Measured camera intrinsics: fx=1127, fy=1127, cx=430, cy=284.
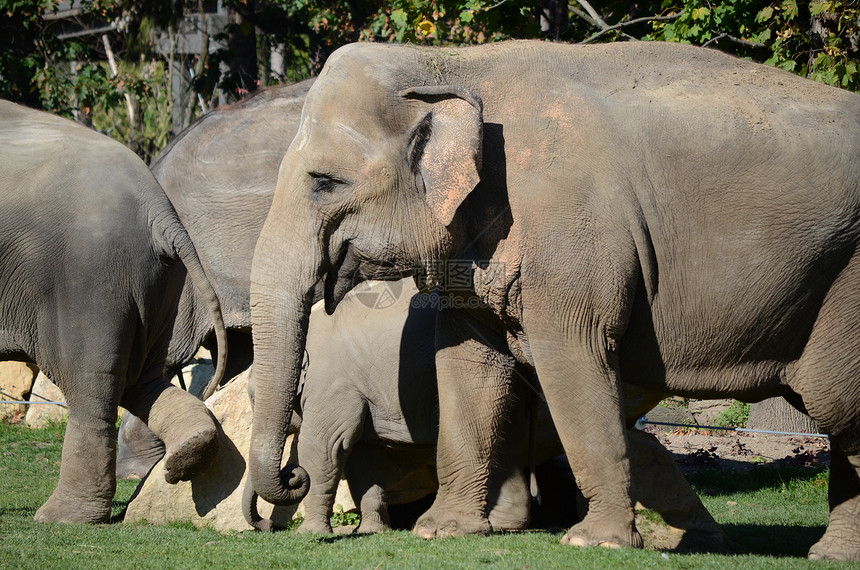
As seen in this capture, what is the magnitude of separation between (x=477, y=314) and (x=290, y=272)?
1075mm

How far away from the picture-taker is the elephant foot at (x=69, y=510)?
6.25m

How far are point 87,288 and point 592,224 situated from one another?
2873 mm

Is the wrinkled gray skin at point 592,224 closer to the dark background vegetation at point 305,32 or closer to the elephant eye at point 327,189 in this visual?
the elephant eye at point 327,189

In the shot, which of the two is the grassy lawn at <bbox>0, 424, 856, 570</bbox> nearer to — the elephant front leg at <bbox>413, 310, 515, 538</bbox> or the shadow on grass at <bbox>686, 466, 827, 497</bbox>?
the elephant front leg at <bbox>413, 310, 515, 538</bbox>

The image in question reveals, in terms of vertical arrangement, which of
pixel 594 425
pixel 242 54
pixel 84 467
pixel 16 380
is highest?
pixel 242 54

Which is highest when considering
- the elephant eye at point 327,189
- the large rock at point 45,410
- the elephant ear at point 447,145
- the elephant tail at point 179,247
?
the elephant ear at point 447,145

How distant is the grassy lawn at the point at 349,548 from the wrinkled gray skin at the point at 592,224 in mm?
337

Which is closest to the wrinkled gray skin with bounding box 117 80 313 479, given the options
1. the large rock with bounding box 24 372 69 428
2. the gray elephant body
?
the gray elephant body

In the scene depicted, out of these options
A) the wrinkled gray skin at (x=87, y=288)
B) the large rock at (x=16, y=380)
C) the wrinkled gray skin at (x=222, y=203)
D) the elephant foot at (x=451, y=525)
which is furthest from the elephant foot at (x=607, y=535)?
the large rock at (x=16, y=380)

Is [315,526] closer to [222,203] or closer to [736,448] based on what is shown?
[222,203]

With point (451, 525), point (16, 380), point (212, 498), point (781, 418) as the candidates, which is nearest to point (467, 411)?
point (451, 525)

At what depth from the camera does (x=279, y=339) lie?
196 inches

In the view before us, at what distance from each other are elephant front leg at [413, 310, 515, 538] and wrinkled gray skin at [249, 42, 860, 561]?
290 mm

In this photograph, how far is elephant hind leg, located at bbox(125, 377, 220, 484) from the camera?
Result: 6.27 meters
